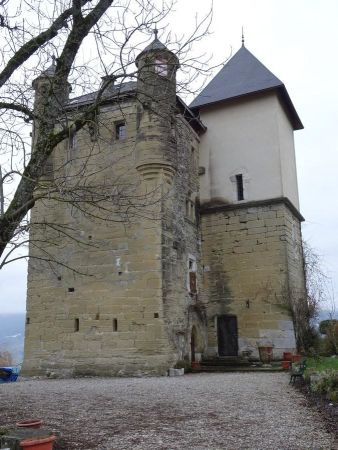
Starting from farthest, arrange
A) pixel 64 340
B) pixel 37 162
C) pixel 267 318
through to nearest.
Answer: pixel 267 318 → pixel 64 340 → pixel 37 162

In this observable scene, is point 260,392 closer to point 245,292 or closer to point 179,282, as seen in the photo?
point 179,282

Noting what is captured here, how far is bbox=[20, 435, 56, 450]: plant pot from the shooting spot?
422 cm

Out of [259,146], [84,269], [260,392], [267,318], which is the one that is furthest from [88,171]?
[260,392]

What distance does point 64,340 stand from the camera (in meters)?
15.0

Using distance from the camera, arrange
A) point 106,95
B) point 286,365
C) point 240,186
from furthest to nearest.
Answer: point 240,186 → point 286,365 → point 106,95

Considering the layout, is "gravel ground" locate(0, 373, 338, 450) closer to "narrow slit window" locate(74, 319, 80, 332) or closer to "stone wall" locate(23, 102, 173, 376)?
"stone wall" locate(23, 102, 173, 376)

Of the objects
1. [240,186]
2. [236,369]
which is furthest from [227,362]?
[240,186]

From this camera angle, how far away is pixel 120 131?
52.4 feet

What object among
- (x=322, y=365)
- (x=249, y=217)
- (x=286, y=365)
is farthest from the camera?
(x=249, y=217)

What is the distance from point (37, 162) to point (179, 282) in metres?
9.53

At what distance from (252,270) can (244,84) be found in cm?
710

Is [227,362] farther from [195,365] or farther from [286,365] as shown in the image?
[286,365]

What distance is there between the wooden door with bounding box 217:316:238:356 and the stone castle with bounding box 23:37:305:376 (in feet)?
0.12

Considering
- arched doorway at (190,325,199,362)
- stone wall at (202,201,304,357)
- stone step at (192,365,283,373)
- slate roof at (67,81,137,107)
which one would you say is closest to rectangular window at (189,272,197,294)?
stone wall at (202,201,304,357)
